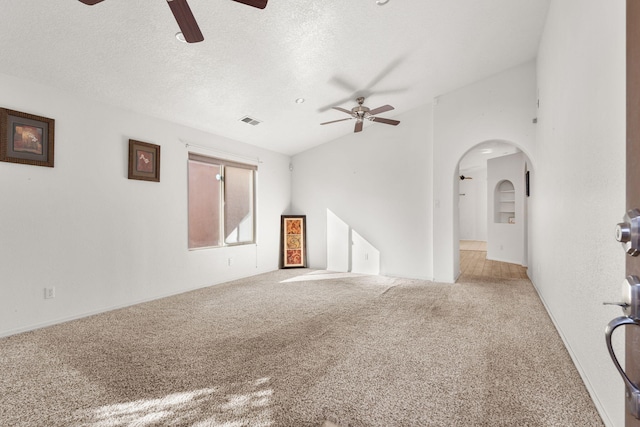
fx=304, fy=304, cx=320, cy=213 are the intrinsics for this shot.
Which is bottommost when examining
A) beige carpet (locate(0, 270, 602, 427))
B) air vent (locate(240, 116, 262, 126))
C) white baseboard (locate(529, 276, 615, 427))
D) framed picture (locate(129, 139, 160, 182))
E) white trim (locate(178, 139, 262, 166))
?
beige carpet (locate(0, 270, 602, 427))

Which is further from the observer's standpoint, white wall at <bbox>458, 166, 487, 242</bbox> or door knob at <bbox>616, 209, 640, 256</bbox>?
white wall at <bbox>458, 166, 487, 242</bbox>

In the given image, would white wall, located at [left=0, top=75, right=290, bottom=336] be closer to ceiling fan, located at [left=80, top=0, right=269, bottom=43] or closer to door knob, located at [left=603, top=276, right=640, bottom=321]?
ceiling fan, located at [left=80, top=0, right=269, bottom=43]

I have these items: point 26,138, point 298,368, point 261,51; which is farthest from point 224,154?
point 298,368

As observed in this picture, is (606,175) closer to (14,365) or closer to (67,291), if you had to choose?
(14,365)

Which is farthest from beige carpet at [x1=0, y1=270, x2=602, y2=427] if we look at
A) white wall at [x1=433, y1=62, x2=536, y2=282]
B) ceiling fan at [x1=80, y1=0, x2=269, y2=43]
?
ceiling fan at [x1=80, y1=0, x2=269, y2=43]


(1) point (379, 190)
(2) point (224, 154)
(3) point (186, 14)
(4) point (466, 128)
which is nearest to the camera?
(3) point (186, 14)

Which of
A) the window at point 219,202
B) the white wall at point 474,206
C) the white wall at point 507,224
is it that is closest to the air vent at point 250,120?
the window at point 219,202

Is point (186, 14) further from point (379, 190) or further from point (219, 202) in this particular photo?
point (379, 190)

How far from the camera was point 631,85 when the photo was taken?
0.78m

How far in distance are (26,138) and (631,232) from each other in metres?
4.30

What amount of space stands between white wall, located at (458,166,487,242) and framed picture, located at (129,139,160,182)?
10896 mm

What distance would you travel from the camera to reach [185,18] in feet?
5.93

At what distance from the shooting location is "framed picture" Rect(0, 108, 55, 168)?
2.84 m

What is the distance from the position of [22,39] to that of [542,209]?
18.4ft
